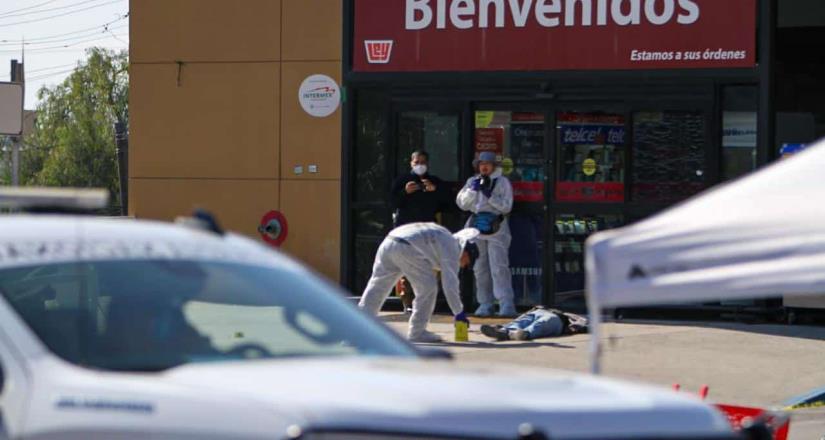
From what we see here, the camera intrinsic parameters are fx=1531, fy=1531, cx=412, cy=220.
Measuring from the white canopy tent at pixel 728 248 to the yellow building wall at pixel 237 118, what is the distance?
13.9m

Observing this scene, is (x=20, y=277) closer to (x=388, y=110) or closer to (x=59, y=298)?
(x=59, y=298)

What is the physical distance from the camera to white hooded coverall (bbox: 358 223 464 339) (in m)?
15.0

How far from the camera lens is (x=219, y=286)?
5680 mm

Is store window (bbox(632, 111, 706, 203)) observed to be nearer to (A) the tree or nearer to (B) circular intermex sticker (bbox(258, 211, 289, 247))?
(B) circular intermex sticker (bbox(258, 211, 289, 247))

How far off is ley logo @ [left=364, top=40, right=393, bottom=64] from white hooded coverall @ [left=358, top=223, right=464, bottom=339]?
4.55m

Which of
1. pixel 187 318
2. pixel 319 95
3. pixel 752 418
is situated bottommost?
pixel 752 418

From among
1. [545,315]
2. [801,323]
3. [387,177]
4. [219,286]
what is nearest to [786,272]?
[219,286]

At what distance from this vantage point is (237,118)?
65.9 ft

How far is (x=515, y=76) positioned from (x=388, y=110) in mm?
1705

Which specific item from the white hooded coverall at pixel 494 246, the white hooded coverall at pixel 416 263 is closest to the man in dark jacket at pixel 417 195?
the white hooded coverall at pixel 494 246

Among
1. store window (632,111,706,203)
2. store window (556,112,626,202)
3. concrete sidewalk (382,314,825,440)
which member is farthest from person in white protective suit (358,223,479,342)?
store window (632,111,706,203)

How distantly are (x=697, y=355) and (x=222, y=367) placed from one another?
10.7 meters

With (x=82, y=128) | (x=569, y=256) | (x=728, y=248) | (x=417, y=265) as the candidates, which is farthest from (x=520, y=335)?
(x=82, y=128)

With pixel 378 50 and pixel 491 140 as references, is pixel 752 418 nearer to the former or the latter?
pixel 491 140
